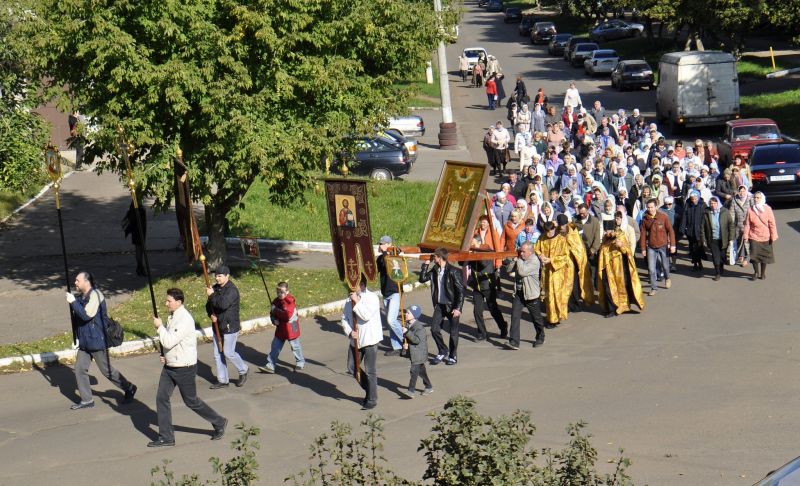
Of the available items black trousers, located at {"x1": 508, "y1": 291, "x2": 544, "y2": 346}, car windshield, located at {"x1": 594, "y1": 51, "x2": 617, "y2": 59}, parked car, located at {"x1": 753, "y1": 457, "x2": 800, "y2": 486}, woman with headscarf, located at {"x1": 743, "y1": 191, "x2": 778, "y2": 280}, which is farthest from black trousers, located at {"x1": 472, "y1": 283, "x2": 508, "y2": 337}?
car windshield, located at {"x1": 594, "y1": 51, "x2": 617, "y2": 59}

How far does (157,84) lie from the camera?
53.2 ft

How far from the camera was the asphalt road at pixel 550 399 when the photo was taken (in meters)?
11.3

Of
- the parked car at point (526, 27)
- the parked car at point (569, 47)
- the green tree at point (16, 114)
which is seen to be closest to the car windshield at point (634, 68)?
the parked car at point (569, 47)

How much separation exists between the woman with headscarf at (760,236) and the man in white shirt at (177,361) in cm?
1021

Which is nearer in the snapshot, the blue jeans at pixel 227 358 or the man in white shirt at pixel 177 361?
the man in white shirt at pixel 177 361

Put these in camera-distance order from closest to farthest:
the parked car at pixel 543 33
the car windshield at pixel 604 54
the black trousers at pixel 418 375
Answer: the black trousers at pixel 418 375
the car windshield at pixel 604 54
the parked car at pixel 543 33

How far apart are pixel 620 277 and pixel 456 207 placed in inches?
114

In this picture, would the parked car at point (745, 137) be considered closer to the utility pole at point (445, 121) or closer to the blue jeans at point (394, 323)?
the utility pole at point (445, 121)

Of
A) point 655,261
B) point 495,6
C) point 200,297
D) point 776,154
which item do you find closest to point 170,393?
point 200,297

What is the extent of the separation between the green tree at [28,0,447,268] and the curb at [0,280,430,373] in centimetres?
210

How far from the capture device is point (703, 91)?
34531 mm

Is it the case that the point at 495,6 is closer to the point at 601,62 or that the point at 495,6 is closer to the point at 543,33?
the point at 543,33

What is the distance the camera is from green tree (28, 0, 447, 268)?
16.2m

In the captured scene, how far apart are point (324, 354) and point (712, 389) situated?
5474mm
